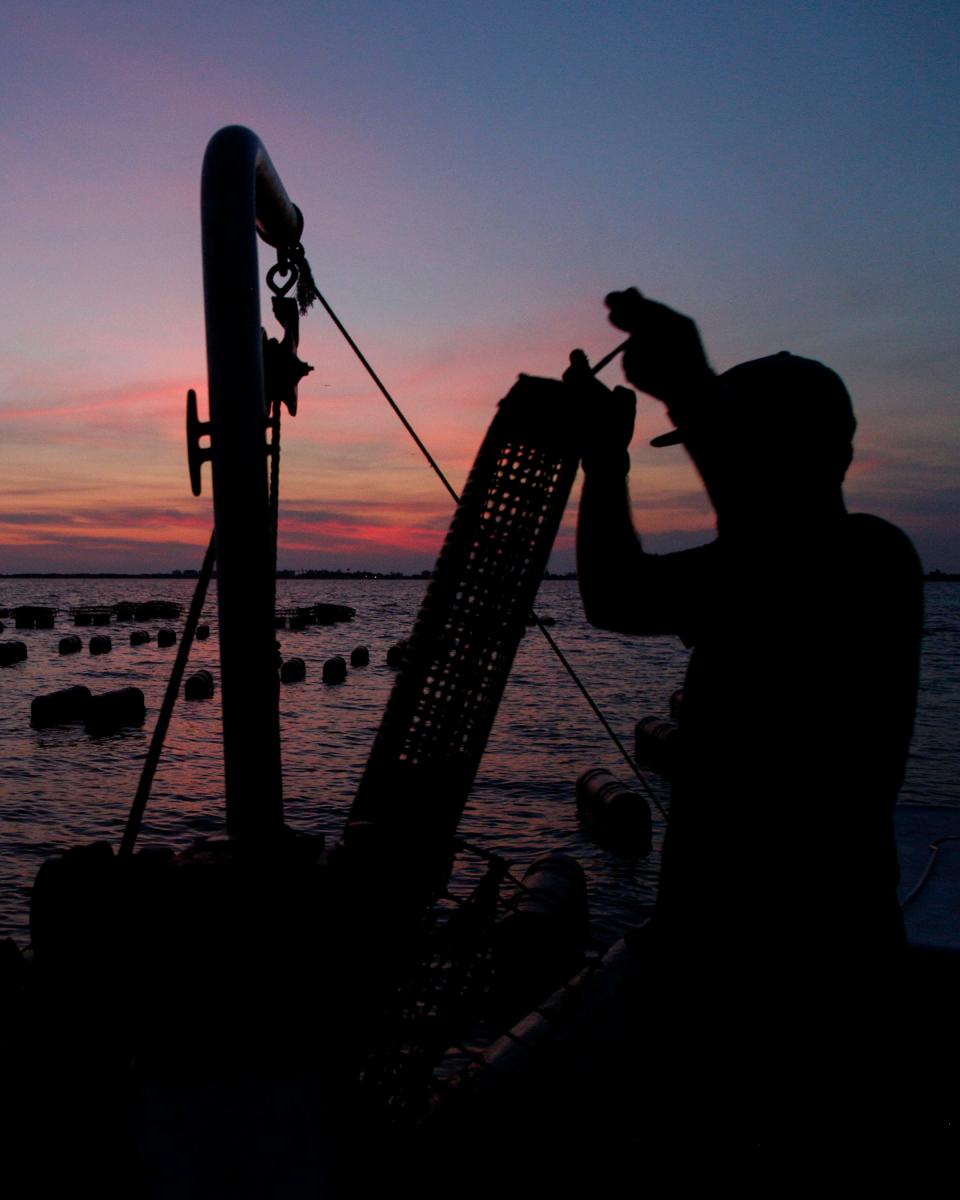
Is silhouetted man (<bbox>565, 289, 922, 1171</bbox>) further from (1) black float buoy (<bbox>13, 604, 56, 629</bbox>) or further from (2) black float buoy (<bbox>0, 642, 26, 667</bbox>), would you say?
(1) black float buoy (<bbox>13, 604, 56, 629</bbox>)

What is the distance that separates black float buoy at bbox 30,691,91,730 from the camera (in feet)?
87.8

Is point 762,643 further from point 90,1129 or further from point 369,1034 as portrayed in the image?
point 90,1129

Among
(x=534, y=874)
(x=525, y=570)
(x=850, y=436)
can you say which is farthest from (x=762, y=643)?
(x=534, y=874)

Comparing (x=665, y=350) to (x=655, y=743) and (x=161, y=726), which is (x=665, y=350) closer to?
(x=161, y=726)

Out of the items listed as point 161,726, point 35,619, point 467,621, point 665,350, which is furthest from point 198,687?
point 35,619

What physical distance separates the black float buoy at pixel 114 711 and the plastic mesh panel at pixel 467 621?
2644 centimetres

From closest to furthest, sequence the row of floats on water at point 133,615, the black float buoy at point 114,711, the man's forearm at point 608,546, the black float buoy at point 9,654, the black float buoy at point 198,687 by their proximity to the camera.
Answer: the man's forearm at point 608,546 < the black float buoy at point 114,711 < the black float buoy at point 198,687 < the black float buoy at point 9,654 < the row of floats on water at point 133,615

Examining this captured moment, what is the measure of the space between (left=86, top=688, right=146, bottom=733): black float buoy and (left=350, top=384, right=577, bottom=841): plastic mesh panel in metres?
26.4

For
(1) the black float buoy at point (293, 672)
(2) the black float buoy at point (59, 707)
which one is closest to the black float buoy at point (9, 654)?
(1) the black float buoy at point (293, 672)

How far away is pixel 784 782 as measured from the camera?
1.72 metres

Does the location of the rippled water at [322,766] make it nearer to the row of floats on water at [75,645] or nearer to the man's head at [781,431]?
the row of floats on water at [75,645]

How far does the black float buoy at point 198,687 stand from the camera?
33.3 m

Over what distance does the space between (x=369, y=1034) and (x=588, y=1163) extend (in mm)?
1743

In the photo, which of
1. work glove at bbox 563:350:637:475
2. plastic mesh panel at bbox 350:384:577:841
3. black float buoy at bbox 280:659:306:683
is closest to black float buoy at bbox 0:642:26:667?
black float buoy at bbox 280:659:306:683
